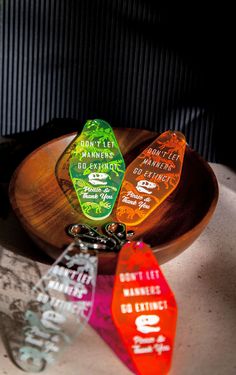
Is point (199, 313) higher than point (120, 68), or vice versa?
point (120, 68)

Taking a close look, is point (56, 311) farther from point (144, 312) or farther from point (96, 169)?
point (96, 169)

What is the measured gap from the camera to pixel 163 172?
0.99 meters

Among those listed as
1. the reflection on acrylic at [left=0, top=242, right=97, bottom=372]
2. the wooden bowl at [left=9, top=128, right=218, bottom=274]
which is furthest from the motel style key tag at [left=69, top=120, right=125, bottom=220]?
the reflection on acrylic at [left=0, top=242, right=97, bottom=372]

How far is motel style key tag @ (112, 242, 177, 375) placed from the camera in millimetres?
770

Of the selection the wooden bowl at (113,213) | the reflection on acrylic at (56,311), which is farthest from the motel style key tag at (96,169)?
the reflection on acrylic at (56,311)

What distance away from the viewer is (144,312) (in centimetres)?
78

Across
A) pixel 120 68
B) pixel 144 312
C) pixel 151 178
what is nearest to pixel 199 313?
pixel 144 312

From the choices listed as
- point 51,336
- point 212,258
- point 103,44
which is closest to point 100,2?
point 103,44

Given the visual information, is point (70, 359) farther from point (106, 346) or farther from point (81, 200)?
point (81, 200)

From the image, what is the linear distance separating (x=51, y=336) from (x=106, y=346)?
0.20 feet

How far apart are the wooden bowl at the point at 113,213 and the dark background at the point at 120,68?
60 mm

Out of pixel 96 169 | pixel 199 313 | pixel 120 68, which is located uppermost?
pixel 120 68

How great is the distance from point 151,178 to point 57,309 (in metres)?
0.26

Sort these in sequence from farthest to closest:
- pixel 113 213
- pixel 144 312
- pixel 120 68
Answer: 1. pixel 120 68
2. pixel 113 213
3. pixel 144 312
